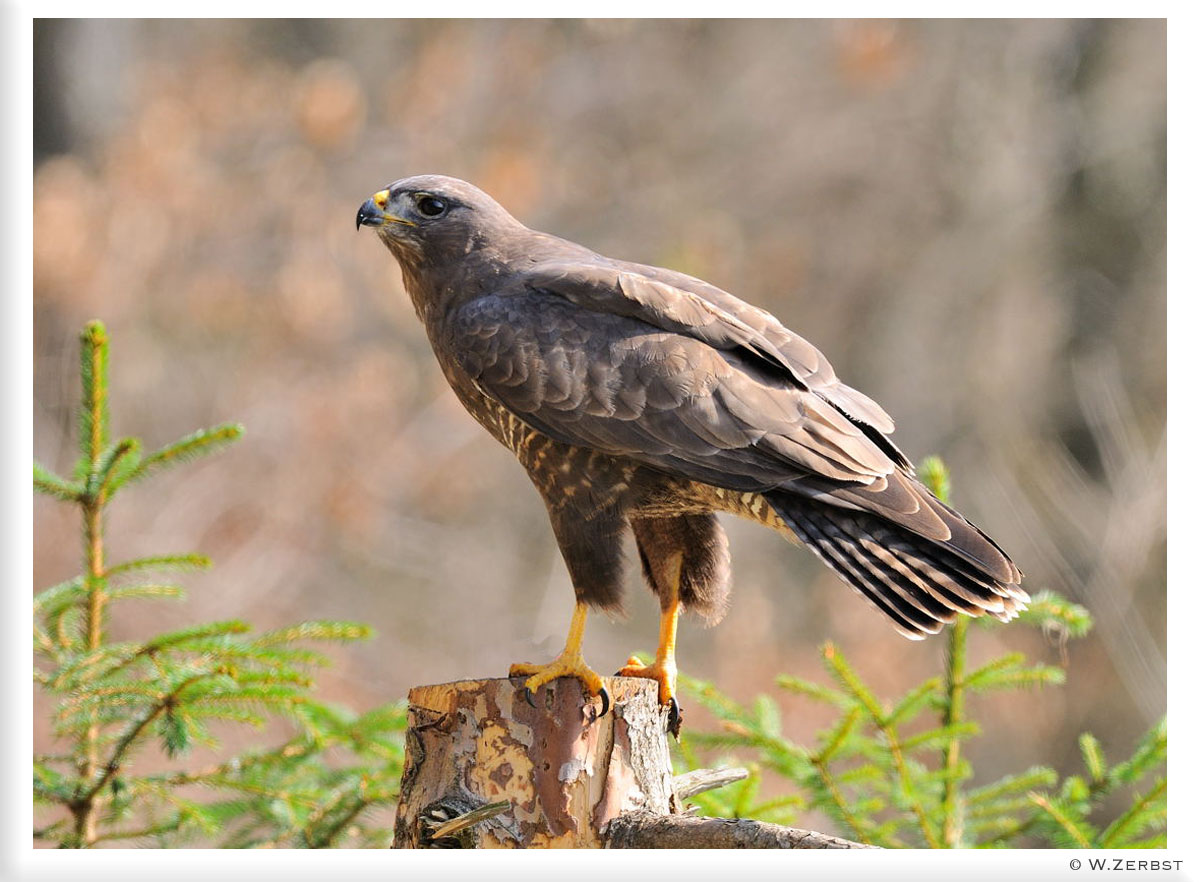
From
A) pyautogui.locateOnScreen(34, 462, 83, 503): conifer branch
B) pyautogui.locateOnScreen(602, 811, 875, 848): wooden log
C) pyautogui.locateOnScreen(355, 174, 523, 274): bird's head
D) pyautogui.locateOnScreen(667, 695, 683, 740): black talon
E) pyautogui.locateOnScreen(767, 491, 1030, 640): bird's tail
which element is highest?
pyautogui.locateOnScreen(355, 174, 523, 274): bird's head

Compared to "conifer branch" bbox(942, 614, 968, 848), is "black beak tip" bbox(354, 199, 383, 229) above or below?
above

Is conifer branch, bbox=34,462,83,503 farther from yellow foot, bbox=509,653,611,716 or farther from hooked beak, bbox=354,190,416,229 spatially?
yellow foot, bbox=509,653,611,716

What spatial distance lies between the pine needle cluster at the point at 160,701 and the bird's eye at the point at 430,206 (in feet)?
3.00

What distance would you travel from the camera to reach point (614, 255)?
35.7ft

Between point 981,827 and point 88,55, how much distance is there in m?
8.78

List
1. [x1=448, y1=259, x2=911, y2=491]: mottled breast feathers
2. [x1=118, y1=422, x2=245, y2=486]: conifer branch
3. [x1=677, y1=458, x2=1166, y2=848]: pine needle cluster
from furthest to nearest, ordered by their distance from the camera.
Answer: [x1=677, y1=458, x2=1166, y2=848]: pine needle cluster < [x1=118, y1=422, x2=245, y2=486]: conifer branch < [x1=448, y1=259, x2=911, y2=491]: mottled breast feathers

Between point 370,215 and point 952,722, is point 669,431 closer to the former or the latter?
point 370,215

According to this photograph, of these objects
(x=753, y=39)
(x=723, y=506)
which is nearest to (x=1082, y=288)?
(x=753, y=39)

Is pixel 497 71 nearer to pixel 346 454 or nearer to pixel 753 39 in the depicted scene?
pixel 753 39

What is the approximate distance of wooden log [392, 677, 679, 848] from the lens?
3.20m

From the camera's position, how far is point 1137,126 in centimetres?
1106

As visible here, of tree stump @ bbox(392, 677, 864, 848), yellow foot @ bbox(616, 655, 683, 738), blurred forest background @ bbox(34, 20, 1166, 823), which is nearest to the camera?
tree stump @ bbox(392, 677, 864, 848)

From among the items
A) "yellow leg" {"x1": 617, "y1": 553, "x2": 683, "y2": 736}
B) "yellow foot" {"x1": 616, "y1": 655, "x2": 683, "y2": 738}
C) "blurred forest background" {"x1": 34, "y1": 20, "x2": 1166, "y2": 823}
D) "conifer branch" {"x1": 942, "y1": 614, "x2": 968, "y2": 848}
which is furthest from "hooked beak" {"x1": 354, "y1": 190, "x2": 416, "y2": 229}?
"blurred forest background" {"x1": 34, "y1": 20, "x2": 1166, "y2": 823}

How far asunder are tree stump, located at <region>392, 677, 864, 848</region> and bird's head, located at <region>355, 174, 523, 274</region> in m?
1.31
